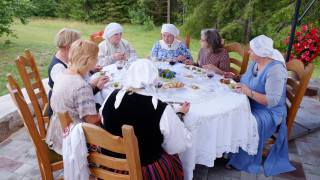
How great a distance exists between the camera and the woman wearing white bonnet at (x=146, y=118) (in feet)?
4.13

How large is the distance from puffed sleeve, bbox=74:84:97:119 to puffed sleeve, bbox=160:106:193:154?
25.1 inches

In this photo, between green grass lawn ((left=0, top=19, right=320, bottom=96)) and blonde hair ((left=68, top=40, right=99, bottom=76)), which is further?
green grass lawn ((left=0, top=19, right=320, bottom=96))

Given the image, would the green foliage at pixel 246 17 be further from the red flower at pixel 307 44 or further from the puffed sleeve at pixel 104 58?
the puffed sleeve at pixel 104 58

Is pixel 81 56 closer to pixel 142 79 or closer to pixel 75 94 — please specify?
pixel 75 94

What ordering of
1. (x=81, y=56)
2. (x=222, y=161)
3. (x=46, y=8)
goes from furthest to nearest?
(x=46, y=8) → (x=222, y=161) → (x=81, y=56)

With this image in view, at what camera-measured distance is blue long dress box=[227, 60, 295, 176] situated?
6.82 feet

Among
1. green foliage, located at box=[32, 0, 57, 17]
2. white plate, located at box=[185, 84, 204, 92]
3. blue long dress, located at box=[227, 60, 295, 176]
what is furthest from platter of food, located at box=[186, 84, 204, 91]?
green foliage, located at box=[32, 0, 57, 17]

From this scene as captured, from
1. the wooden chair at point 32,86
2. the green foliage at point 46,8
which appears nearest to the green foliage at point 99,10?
the green foliage at point 46,8

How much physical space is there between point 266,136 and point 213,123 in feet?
2.69

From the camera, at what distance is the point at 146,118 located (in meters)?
1.26

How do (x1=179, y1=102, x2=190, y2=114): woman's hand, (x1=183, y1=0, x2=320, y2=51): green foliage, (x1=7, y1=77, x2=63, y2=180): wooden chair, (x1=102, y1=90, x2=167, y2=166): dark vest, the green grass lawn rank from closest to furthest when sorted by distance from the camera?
(x1=102, y1=90, x2=167, y2=166): dark vest
(x1=7, y1=77, x2=63, y2=180): wooden chair
(x1=179, y1=102, x2=190, y2=114): woman's hand
the green grass lawn
(x1=183, y1=0, x2=320, y2=51): green foliage

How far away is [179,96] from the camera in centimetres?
190

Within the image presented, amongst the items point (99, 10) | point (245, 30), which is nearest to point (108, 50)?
point (245, 30)

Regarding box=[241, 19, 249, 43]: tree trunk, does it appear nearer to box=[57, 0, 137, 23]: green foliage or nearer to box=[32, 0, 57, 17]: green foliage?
box=[57, 0, 137, 23]: green foliage
